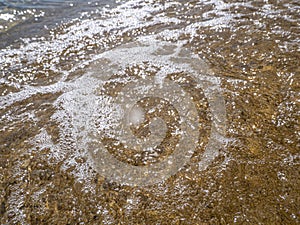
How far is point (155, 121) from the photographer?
10.00 ft

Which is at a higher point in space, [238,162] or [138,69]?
[138,69]

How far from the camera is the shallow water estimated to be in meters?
2.25

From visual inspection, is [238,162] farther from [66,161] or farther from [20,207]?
[20,207]

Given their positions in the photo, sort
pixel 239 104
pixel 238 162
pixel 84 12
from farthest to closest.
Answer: pixel 84 12, pixel 239 104, pixel 238 162

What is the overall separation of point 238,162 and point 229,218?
0.60m

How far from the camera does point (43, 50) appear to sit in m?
4.56

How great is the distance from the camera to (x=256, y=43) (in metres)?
4.08

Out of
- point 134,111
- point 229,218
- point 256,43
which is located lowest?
point 229,218

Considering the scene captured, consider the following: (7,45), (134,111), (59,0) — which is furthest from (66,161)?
(59,0)

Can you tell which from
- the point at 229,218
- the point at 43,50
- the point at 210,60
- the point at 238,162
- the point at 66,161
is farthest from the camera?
the point at 43,50

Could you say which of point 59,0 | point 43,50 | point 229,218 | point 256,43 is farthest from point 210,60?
point 59,0

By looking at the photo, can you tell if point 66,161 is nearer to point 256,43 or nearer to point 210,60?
point 210,60

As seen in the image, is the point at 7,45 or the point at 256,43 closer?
the point at 256,43

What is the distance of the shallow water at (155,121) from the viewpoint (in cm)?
225
